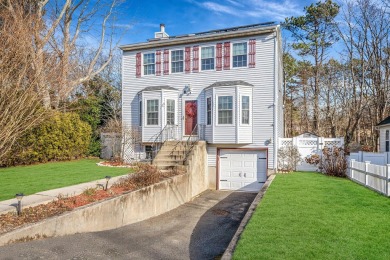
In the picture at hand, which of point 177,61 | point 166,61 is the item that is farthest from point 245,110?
point 166,61

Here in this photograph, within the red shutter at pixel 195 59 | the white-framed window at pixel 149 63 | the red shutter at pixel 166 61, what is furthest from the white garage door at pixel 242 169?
the white-framed window at pixel 149 63

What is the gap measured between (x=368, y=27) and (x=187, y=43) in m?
17.1

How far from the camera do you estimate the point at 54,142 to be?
50.6 feet

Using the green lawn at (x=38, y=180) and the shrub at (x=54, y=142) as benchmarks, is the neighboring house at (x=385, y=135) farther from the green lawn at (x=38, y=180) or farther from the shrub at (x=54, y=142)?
the shrub at (x=54, y=142)

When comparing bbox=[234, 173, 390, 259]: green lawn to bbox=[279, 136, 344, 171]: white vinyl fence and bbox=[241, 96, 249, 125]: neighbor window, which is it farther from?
bbox=[241, 96, 249, 125]: neighbor window

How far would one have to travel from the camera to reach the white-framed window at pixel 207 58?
15117mm

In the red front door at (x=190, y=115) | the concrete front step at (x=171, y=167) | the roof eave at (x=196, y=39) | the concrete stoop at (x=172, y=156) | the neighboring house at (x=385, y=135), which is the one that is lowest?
the concrete front step at (x=171, y=167)

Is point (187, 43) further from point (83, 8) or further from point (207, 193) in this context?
point (83, 8)

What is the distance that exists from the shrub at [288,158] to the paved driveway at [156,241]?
456 centimetres

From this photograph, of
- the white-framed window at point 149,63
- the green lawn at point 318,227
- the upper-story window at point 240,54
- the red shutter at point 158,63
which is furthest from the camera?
the white-framed window at point 149,63

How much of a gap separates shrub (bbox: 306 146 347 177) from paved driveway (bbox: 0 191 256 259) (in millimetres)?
5162

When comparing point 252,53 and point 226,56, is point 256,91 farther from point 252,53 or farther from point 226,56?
point 226,56

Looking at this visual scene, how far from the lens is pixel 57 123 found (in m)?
15.7

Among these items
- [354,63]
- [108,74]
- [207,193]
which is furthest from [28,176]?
[354,63]
